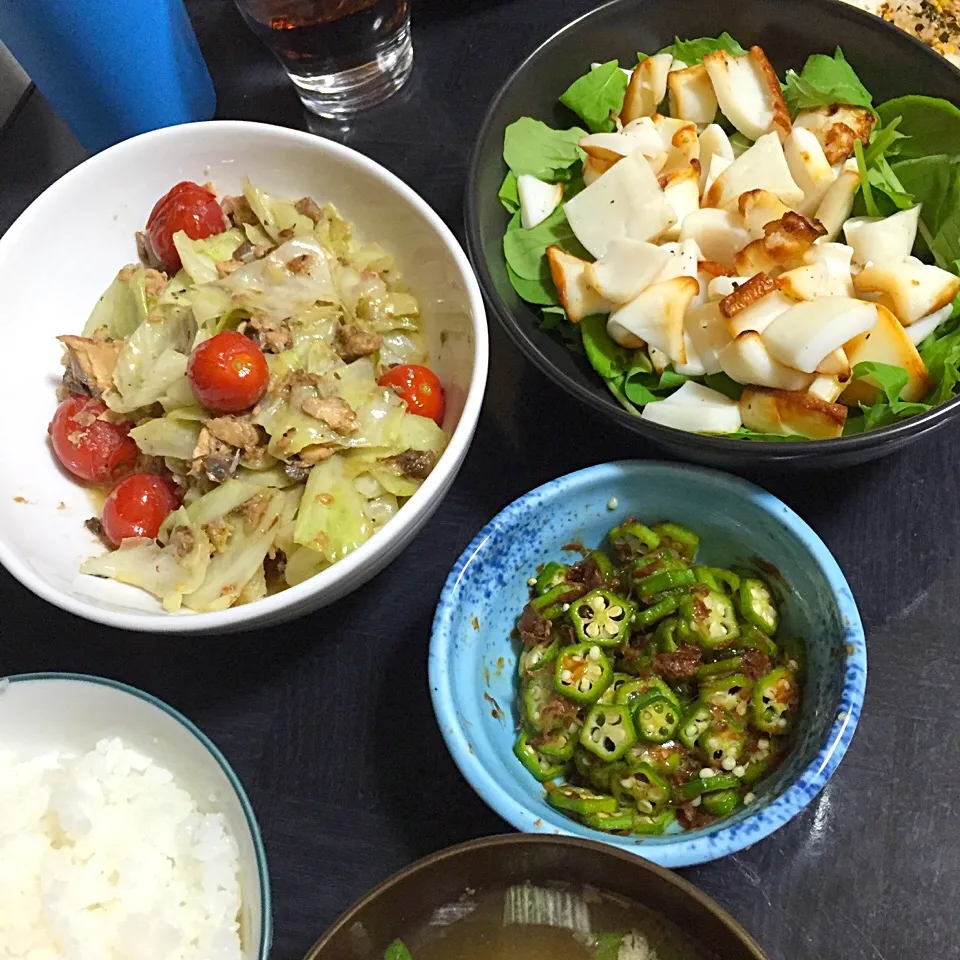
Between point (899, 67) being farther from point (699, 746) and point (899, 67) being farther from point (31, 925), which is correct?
point (31, 925)

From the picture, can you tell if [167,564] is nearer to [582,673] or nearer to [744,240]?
[582,673]

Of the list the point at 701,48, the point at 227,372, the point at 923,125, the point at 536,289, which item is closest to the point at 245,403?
the point at 227,372

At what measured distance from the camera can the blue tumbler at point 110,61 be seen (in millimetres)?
1285


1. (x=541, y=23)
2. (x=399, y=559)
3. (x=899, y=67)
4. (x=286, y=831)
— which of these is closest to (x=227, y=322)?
(x=399, y=559)

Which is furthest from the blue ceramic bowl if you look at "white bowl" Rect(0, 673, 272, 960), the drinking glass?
Answer: the drinking glass

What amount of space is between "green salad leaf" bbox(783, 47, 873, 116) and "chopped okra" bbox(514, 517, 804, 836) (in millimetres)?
688

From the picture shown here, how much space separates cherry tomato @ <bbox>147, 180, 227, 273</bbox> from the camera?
127cm

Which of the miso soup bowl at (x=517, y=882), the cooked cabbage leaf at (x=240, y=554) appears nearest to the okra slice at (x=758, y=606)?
the miso soup bowl at (x=517, y=882)

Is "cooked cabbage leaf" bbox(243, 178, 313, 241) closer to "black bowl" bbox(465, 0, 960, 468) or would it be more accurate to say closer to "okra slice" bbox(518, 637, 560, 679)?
"black bowl" bbox(465, 0, 960, 468)

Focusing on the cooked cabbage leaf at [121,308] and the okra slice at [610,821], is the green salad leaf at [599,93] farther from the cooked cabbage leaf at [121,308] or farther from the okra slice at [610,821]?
the okra slice at [610,821]

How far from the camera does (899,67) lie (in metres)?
1.32

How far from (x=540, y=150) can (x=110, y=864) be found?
110 centimetres

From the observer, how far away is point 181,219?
4.15ft

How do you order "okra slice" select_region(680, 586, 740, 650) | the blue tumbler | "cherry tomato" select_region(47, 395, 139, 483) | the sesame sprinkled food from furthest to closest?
the sesame sprinkled food, the blue tumbler, "cherry tomato" select_region(47, 395, 139, 483), "okra slice" select_region(680, 586, 740, 650)
